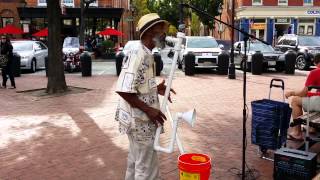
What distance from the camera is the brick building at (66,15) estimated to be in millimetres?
39656

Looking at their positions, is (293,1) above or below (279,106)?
above

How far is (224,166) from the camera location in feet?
19.9

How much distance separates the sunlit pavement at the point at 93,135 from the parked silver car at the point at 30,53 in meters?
6.51

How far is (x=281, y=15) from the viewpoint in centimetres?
4425

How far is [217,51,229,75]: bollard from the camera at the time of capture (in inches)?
719

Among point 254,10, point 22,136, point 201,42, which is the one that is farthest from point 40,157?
point 254,10

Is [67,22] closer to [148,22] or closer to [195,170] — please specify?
[148,22]

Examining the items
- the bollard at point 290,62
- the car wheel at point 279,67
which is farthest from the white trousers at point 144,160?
the car wheel at point 279,67

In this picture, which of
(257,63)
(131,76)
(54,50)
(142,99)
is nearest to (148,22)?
(131,76)

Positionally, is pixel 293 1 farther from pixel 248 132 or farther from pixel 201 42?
pixel 248 132

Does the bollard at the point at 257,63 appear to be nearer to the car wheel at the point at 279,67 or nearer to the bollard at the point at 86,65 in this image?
the car wheel at the point at 279,67

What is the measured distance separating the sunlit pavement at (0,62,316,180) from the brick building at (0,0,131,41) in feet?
86.9

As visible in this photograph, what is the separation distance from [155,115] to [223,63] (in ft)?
47.7

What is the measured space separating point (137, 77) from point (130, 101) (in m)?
0.21
